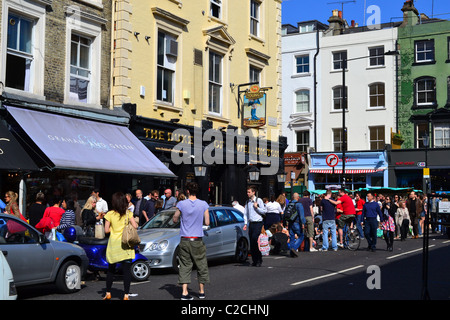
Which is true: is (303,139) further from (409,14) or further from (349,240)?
(349,240)

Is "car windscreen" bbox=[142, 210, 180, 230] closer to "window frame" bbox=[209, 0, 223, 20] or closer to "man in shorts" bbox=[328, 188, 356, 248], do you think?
"man in shorts" bbox=[328, 188, 356, 248]

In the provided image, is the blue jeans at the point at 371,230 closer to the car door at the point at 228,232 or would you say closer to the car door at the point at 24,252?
the car door at the point at 228,232

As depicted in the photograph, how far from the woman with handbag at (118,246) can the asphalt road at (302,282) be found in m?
0.57

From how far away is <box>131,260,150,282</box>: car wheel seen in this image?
12.0 meters

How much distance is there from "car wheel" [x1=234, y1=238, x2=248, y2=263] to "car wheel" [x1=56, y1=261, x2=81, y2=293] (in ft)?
17.7

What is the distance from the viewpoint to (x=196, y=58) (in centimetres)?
2217

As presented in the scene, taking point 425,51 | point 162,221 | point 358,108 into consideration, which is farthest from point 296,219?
point 425,51

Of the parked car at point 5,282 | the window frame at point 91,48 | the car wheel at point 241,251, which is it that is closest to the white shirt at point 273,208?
the car wheel at point 241,251

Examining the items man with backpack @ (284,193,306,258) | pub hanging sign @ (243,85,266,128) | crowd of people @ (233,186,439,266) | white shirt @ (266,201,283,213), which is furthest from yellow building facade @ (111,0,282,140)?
man with backpack @ (284,193,306,258)

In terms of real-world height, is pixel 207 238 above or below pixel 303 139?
below

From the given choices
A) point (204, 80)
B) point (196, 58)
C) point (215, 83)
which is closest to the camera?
point (196, 58)

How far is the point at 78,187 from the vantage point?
57.3 ft

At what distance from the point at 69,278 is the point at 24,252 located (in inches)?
44.9
